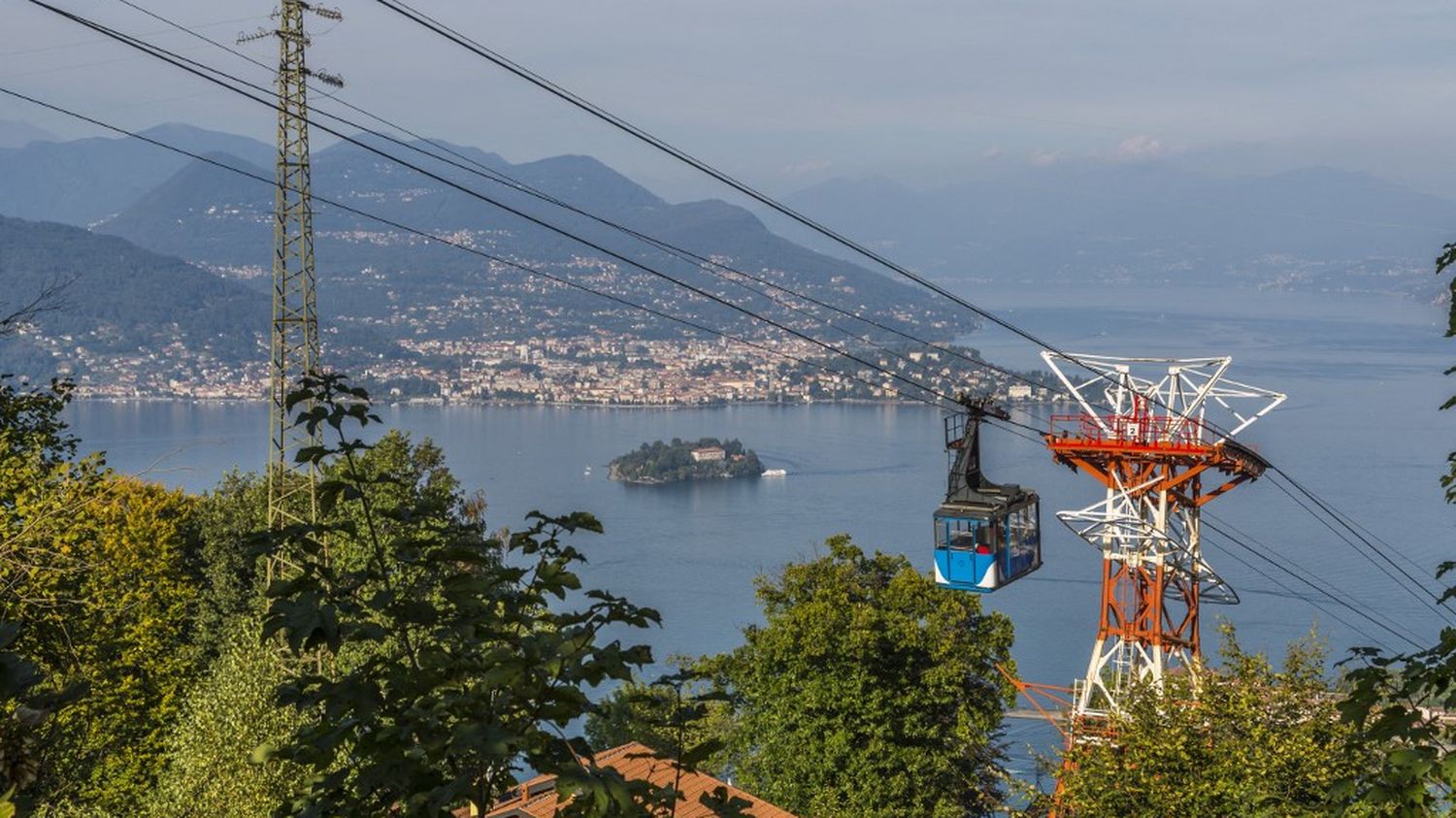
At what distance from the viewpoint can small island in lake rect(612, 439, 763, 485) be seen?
2603 inches

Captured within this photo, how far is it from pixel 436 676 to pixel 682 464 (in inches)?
2561

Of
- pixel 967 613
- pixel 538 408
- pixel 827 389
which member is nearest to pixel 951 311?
pixel 827 389

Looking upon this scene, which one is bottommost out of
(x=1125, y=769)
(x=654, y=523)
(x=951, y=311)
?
(x=654, y=523)

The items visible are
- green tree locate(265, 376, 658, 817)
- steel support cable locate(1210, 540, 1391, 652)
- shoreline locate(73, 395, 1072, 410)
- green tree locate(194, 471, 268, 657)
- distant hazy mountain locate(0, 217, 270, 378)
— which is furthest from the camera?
distant hazy mountain locate(0, 217, 270, 378)

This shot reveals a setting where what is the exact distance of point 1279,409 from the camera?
79.9 metres

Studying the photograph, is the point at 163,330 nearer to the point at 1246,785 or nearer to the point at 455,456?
the point at 455,456

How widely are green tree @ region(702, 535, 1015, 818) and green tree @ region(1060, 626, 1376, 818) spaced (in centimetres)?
468

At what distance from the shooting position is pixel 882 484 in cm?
6144

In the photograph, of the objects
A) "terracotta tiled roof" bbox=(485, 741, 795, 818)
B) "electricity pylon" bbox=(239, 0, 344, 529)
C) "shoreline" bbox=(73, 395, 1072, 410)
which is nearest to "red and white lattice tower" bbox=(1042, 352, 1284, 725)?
"terracotta tiled roof" bbox=(485, 741, 795, 818)

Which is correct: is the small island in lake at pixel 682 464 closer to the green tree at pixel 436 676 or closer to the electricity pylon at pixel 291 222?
the electricity pylon at pixel 291 222

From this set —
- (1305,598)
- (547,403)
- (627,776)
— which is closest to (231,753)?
(627,776)

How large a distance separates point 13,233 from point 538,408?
7033cm

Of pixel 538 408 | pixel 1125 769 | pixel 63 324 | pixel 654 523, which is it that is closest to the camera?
pixel 1125 769

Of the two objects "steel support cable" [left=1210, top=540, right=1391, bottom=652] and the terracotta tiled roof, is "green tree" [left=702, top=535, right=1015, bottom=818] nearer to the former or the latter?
the terracotta tiled roof
